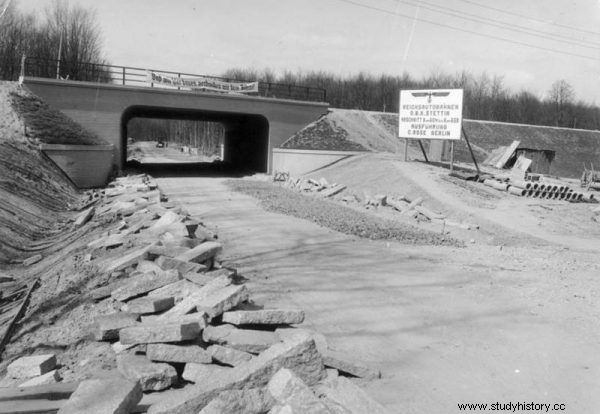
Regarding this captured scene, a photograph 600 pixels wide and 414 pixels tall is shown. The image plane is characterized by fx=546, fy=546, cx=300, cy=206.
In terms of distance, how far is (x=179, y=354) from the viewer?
4.94 meters

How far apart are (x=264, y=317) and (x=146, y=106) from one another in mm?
27015

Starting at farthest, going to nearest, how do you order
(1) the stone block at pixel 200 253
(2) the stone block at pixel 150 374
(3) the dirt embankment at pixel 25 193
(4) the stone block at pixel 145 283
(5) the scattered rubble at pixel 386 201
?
(5) the scattered rubble at pixel 386 201 → (3) the dirt embankment at pixel 25 193 → (1) the stone block at pixel 200 253 → (4) the stone block at pixel 145 283 → (2) the stone block at pixel 150 374

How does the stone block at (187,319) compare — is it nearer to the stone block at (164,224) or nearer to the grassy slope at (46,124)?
the stone block at (164,224)

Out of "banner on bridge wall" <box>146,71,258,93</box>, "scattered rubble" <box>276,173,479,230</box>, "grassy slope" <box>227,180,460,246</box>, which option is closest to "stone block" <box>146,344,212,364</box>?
"grassy slope" <box>227,180,460,246</box>

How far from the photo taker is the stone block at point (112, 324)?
597 centimetres

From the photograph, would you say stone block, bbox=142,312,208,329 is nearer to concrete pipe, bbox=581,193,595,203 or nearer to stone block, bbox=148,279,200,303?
stone block, bbox=148,279,200,303

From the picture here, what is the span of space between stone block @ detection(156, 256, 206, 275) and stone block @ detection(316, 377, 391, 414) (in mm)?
3788

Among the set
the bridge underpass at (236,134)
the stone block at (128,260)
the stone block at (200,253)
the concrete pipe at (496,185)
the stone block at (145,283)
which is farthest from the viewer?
the bridge underpass at (236,134)

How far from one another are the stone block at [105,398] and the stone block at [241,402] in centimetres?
57

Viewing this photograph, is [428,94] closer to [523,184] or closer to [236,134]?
[523,184]

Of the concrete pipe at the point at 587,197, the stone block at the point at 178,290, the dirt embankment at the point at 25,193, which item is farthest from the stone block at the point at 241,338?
the concrete pipe at the point at 587,197

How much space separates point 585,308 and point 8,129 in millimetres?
24576

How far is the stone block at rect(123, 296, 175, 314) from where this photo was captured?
613 centimetres

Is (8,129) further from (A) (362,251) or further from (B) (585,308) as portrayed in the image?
(B) (585,308)
